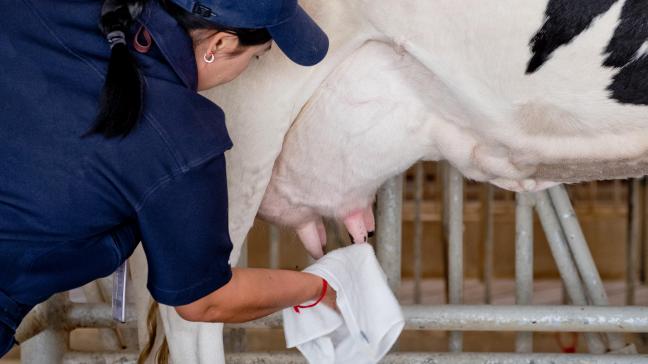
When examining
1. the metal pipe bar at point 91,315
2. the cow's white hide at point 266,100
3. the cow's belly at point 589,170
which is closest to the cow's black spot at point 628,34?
the cow's belly at point 589,170

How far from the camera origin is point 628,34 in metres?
1.49

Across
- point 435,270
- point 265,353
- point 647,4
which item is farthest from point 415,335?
point 647,4

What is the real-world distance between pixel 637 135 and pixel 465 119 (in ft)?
0.95

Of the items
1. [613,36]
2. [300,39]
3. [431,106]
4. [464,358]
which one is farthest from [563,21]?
[464,358]

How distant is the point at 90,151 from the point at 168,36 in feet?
0.55

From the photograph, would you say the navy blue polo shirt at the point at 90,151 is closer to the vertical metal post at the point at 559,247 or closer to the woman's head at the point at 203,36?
the woman's head at the point at 203,36

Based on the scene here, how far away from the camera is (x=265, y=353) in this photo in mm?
2330

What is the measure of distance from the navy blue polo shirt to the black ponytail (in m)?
0.02

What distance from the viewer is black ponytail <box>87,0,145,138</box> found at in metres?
1.14

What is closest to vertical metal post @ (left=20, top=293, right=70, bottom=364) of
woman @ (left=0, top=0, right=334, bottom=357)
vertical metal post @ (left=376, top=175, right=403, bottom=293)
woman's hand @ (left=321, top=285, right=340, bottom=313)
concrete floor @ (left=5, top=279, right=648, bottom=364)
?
vertical metal post @ (left=376, top=175, right=403, bottom=293)

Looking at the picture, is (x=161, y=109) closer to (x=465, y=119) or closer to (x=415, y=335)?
(x=465, y=119)

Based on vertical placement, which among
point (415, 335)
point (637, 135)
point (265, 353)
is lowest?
point (415, 335)

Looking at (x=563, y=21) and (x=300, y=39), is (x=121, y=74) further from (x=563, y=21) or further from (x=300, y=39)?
(x=563, y=21)

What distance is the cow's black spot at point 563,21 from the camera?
1.47 m
